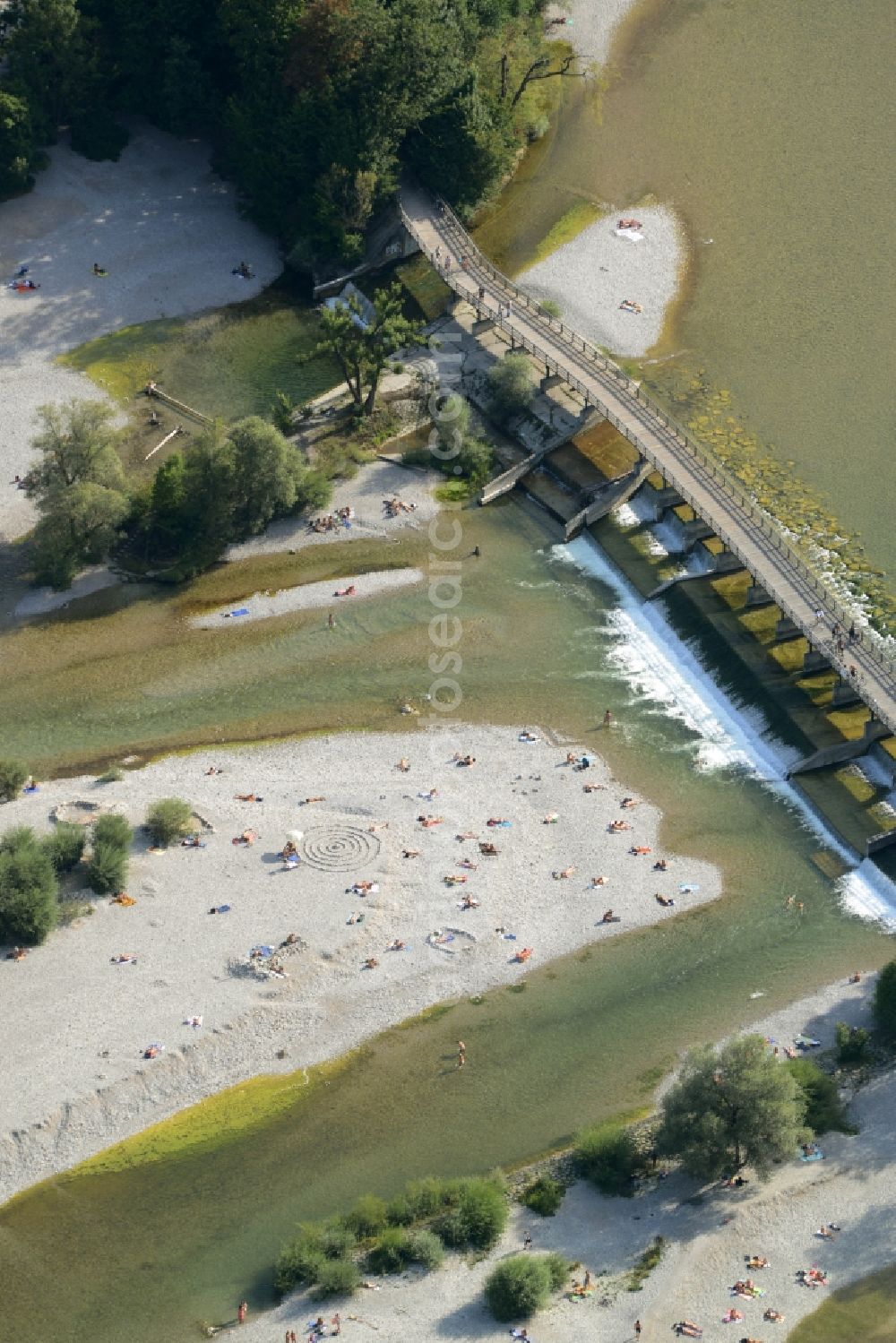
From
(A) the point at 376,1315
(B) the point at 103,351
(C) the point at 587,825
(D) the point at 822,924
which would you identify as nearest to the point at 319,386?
(B) the point at 103,351

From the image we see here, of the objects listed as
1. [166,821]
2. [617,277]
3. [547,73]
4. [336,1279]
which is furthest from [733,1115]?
[547,73]

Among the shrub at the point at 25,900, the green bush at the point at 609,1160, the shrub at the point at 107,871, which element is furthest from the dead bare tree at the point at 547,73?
the green bush at the point at 609,1160

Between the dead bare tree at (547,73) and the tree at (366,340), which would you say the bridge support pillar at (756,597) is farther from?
the dead bare tree at (547,73)

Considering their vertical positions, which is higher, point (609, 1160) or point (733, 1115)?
point (733, 1115)

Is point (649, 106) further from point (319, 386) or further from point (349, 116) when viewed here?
point (319, 386)

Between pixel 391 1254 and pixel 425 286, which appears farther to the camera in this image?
pixel 425 286

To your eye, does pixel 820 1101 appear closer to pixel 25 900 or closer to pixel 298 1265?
pixel 298 1265
